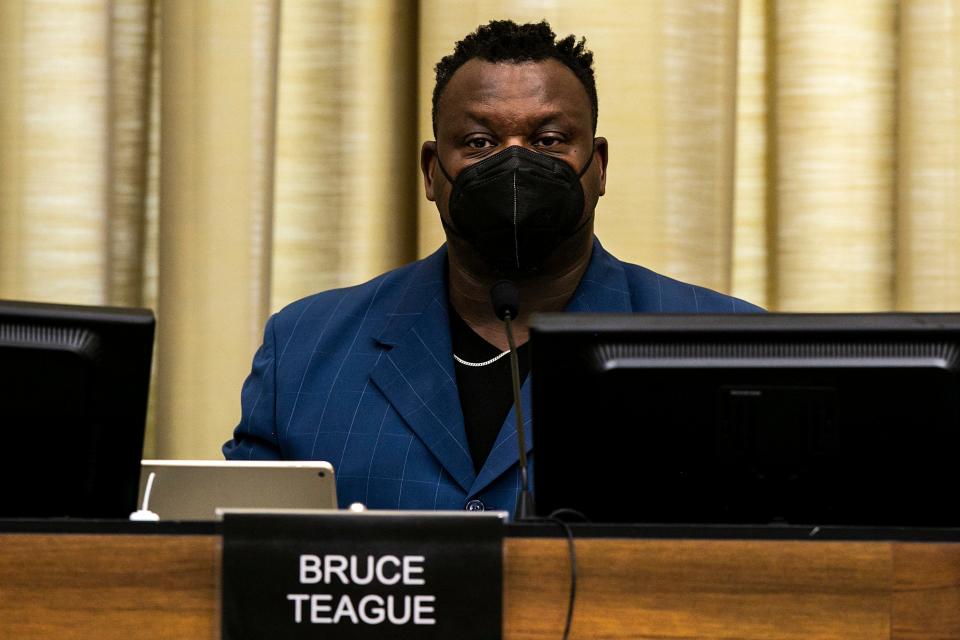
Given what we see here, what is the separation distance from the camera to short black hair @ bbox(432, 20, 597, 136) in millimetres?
1886

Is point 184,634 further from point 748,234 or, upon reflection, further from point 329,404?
point 748,234

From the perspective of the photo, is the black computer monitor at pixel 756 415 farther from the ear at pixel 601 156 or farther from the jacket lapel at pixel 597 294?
the ear at pixel 601 156

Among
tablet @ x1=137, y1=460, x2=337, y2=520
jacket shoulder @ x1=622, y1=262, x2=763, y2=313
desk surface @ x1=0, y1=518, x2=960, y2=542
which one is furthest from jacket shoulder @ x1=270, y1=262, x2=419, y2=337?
desk surface @ x1=0, y1=518, x2=960, y2=542

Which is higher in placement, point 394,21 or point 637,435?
point 394,21

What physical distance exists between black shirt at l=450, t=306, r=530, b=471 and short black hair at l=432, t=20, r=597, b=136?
1.05 ft

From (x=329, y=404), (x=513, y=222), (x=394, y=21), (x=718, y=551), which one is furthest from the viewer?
(x=394, y=21)

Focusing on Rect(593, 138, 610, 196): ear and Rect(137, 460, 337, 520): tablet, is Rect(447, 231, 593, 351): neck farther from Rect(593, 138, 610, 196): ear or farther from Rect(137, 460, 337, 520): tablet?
Rect(137, 460, 337, 520): tablet

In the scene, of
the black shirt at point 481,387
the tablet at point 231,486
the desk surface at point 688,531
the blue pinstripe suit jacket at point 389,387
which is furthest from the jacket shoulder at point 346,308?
the desk surface at point 688,531

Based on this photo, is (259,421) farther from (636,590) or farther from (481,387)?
(636,590)

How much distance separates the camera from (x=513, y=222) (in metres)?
1.70

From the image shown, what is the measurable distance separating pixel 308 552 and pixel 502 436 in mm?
727

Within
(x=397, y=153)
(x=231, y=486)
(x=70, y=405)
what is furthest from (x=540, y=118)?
(x=70, y=405)

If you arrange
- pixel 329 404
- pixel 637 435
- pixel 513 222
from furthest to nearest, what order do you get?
1. pixel 329 404
2. pixel 513 222
3. pixel 637 435

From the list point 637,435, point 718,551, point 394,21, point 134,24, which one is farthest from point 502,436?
point 134,24
